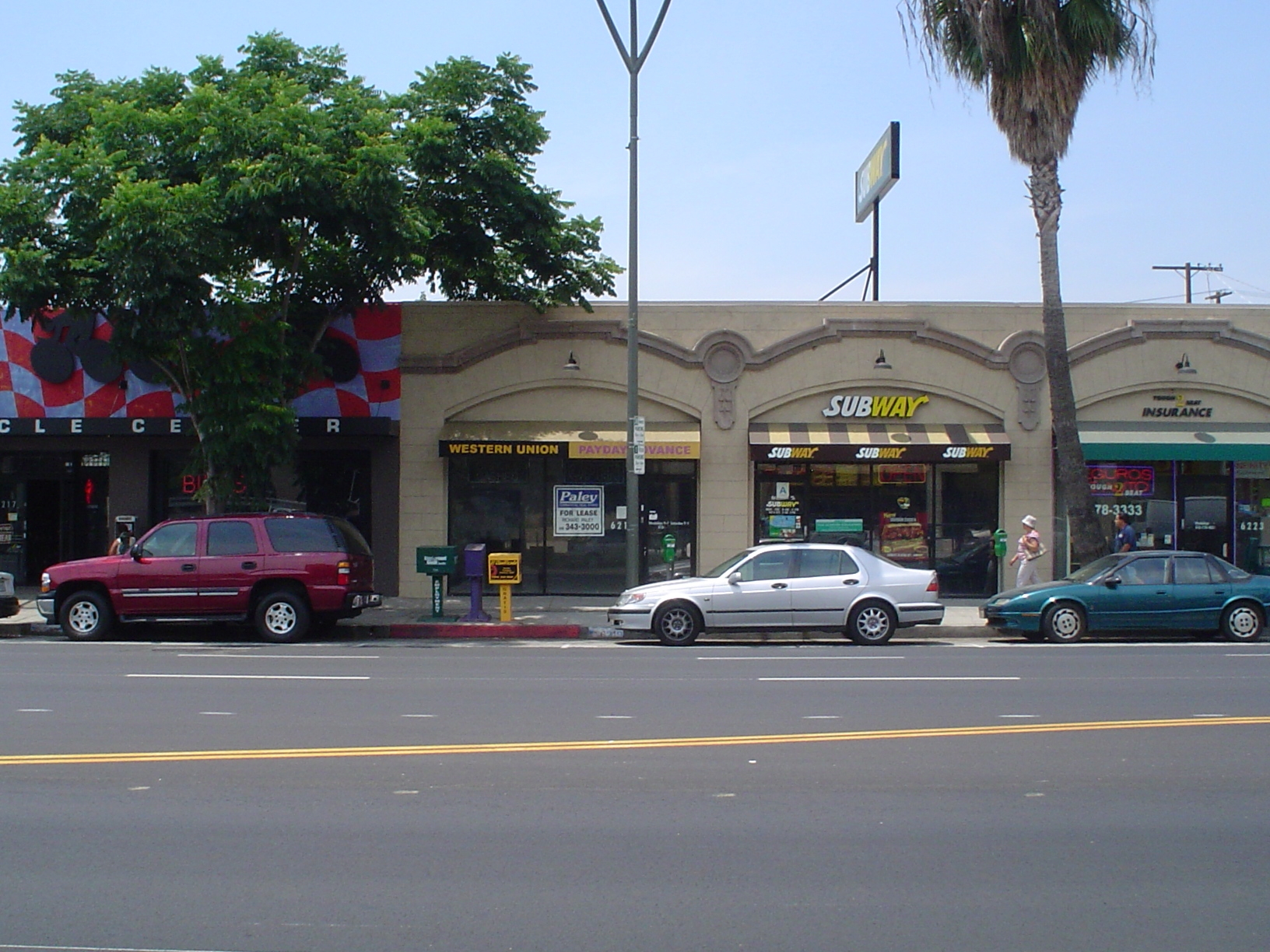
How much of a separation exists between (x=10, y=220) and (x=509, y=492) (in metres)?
9.18

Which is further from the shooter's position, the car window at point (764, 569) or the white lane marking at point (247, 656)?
the car window at point (764, 569)

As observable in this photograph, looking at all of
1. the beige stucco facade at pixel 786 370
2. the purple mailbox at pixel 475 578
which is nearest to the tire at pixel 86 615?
the purple mailbox at pixel 475 578

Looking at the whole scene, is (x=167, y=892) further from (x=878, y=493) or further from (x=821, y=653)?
(x=878, y=493)

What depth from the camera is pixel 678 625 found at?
16234 millimetres

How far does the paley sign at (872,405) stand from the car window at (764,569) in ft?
19.9

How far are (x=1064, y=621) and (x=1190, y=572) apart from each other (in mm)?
1951

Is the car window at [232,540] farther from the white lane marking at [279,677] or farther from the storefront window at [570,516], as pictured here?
the storefront window at [570,516]

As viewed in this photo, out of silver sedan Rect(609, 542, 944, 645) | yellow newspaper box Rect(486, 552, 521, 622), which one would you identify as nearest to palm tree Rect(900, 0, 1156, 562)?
silver sedan Rect(609, 542, 944, 645)

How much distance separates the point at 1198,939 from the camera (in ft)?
16.1

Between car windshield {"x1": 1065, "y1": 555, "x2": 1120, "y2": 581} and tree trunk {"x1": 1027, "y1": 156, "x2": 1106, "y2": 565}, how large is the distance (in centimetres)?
227

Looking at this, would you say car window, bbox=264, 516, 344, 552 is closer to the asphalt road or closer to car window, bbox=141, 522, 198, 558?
car window, bbox=141, 522, 198, 558

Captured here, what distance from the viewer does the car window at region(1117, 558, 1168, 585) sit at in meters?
16.7

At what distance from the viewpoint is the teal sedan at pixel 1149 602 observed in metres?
16.6

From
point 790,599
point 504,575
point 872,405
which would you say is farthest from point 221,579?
point 872,405
